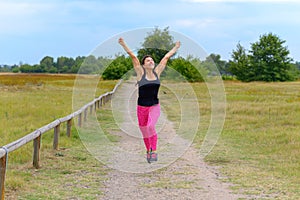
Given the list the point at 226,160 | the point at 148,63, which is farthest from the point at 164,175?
the point at 148,63

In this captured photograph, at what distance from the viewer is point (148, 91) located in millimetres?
6898

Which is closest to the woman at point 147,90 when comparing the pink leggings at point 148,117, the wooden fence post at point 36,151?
the pink leggings at point 148,117

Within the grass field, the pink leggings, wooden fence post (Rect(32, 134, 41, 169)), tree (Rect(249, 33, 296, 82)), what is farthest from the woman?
tree (Rect(249, 33, 296, 82))

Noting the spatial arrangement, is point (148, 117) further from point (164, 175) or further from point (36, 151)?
point (36, 151)

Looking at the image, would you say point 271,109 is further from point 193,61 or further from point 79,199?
point 79,199

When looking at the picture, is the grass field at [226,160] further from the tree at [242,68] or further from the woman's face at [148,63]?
the tree at [242,68]

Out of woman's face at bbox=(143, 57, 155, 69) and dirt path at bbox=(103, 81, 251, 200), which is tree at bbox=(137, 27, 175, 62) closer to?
woman's face at bbox=(143, 57, 155, 69)

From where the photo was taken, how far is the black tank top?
686 cm

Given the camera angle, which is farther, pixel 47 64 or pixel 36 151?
pixel 47 64

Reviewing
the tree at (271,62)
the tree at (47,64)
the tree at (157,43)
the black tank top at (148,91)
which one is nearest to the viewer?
the black tank top at (148,91)

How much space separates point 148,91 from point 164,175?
177 centimetres

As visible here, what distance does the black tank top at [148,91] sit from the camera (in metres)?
6.86

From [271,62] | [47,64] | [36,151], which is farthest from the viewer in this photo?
[47,64]

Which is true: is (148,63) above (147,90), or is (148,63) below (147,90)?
above
